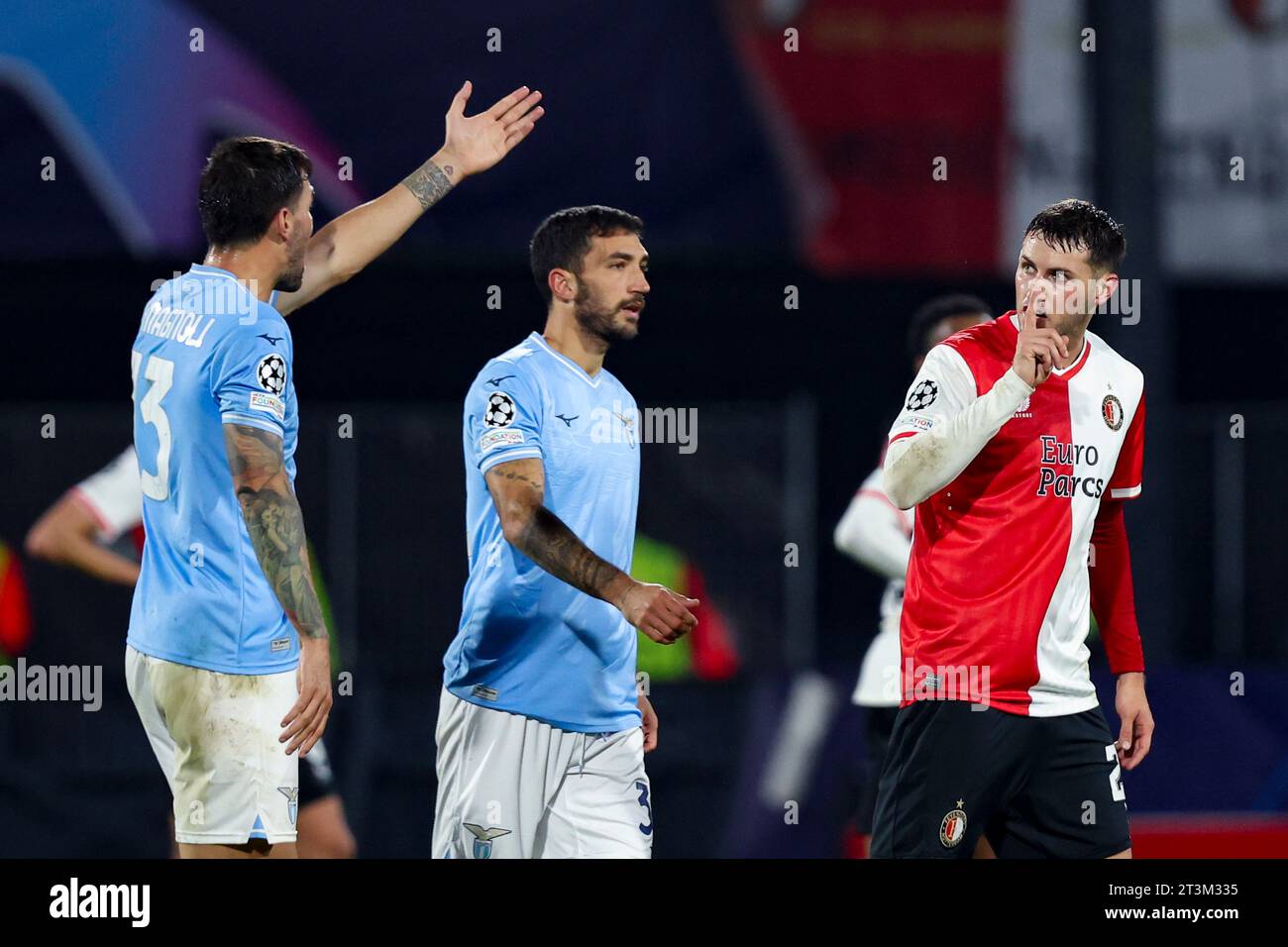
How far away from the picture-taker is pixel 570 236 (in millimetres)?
5820

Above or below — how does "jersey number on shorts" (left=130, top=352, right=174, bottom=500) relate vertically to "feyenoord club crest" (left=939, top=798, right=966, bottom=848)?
above

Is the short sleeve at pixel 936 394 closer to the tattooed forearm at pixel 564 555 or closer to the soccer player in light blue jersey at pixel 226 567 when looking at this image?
the tattooed forearm at pixel 564 555

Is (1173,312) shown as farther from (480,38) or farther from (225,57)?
(225,57)

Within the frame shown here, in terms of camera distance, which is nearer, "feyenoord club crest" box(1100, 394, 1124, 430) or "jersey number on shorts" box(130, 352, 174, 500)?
"jersey number on shorts" box(130, 352, 174, 500)

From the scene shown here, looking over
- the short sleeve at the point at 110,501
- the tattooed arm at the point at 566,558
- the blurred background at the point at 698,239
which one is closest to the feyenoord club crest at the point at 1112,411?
the tattooed arm at the point at 566,558

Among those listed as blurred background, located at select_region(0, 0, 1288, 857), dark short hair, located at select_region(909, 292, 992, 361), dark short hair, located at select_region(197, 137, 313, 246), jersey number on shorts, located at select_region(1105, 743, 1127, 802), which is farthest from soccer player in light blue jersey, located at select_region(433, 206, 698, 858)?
blurred background, located at select_region(0, 0, 1288, 857)

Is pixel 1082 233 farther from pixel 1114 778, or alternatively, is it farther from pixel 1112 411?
pixel 1114 778

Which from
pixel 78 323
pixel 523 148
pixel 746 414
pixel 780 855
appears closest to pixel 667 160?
pixel 523 148

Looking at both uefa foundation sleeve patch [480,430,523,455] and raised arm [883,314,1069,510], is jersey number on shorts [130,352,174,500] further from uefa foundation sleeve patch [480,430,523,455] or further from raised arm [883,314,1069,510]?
raised arm [883,314,1069,510]

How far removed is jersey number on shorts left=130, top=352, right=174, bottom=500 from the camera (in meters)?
4.99

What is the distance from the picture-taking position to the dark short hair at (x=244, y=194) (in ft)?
16.9

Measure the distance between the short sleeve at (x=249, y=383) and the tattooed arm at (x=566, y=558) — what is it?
2.19 feet

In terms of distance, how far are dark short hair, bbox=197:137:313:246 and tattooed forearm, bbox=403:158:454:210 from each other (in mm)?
653

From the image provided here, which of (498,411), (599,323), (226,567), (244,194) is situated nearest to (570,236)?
Result: (599,323)
